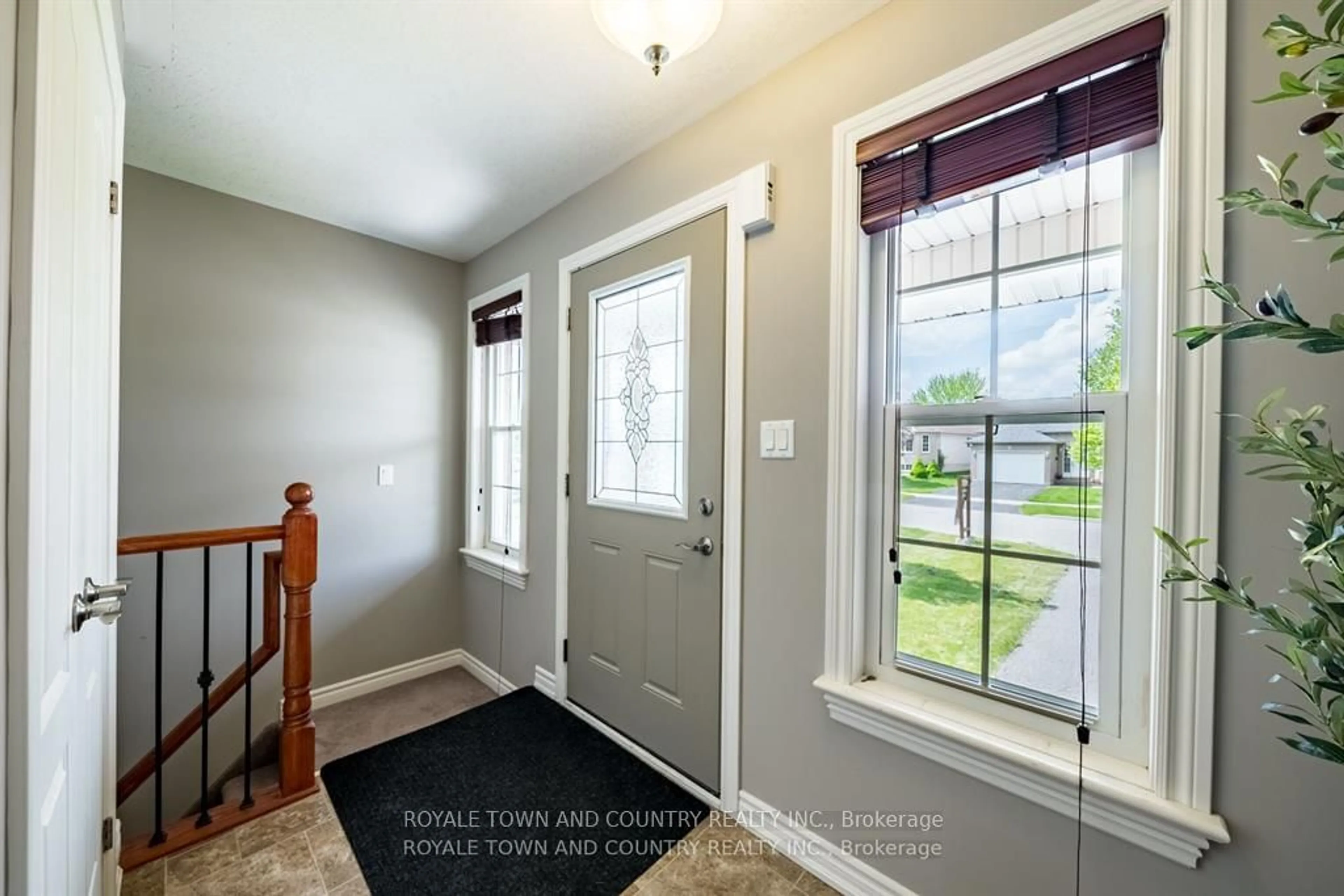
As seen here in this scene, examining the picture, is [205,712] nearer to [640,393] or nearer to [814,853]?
[640,393]

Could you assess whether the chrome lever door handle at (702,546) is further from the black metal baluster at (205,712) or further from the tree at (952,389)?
the black metal baluster at (205,712)

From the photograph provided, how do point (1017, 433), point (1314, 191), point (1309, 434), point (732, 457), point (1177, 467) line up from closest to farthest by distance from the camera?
point (1314, 191) → point (1309, 434) → point (1177, 467) → point (1017, 433) → point (732, 457)

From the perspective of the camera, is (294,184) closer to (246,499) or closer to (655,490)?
(246,499)

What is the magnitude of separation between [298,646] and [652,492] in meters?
1.39

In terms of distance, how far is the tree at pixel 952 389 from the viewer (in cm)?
135

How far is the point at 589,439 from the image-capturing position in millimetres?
2320

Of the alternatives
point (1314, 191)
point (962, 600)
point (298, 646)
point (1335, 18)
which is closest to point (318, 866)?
point (298, 646)

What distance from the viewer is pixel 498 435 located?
121 inches

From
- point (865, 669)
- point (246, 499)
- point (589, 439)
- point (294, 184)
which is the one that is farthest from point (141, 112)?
point (865, 669)

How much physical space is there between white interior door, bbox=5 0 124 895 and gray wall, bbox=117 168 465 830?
1.16 m

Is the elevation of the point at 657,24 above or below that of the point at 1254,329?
above

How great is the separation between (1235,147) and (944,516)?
2.99 ft

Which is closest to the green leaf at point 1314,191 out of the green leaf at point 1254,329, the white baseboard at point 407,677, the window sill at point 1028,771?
the green leaf at point 1254,329

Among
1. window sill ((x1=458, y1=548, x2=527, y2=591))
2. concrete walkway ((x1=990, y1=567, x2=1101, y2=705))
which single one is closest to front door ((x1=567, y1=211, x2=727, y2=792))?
window sill ((x1=458, y1=548, x2=527, y2=591))
